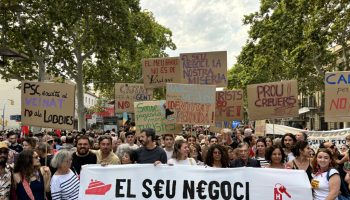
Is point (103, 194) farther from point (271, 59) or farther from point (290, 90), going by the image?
point (271, 59)

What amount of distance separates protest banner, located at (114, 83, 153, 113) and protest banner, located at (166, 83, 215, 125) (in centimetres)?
579

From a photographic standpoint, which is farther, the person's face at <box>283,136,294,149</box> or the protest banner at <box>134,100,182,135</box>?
the protest banner at <box>134,100,182,135</box>

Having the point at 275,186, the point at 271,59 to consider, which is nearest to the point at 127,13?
the point at 271,59

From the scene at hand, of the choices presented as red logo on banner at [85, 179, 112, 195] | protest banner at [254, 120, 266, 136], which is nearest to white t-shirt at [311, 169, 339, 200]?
red logo on banner at [85, 179, 112, 195]

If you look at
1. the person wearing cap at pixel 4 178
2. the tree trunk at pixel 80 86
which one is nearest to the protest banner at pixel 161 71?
the person wearing cap at pixel 4 178

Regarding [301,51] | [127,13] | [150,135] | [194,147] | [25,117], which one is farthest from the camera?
[127,13]

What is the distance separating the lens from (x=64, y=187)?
606 cm

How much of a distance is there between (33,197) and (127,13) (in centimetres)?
2097

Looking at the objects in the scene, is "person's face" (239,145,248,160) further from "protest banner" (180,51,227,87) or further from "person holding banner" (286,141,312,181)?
"protest banner" (180,51,227,87)

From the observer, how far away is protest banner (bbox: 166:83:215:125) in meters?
A: 10.2

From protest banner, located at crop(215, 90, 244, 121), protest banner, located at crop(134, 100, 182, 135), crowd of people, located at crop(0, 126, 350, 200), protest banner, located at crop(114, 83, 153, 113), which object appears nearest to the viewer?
crowd of people, located at crop(0, 126, 350, 200)

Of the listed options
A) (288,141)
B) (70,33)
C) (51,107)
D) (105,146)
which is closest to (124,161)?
(105,146)

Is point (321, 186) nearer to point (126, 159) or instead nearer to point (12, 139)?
point (126, 159)

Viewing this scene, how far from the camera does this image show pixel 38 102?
8.67m
